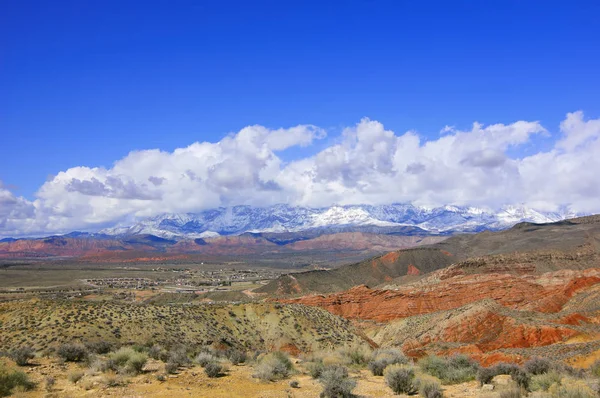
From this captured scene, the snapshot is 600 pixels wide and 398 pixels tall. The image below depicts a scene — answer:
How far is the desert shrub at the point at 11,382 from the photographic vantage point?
16312mm

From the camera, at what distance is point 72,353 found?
22.8 meters

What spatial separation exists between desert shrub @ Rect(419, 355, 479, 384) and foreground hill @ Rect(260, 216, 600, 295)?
240 feet

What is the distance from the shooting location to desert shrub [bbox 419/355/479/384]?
69.0ft

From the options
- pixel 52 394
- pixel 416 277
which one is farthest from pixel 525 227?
pixel 52 394

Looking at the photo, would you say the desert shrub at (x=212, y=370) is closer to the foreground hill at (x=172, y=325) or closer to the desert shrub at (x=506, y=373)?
the foreground hill at (x=172, y=325)

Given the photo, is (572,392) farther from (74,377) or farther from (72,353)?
(72,353)

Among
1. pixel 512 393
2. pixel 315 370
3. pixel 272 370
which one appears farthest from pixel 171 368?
pixel 512 393

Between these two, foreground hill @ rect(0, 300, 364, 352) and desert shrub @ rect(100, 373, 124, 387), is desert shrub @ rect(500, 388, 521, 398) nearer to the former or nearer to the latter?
desert shrub @ rect(100, 373, 124, 387)

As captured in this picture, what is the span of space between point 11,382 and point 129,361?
484cm

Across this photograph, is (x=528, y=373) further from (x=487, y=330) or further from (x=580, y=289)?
(x=580, y=289)

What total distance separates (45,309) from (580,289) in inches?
2701

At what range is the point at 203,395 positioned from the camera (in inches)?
680

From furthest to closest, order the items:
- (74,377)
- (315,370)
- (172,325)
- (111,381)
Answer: (172,325)
(315,370)
(74,377)
(111,381)

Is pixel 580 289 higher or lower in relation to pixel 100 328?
lower
